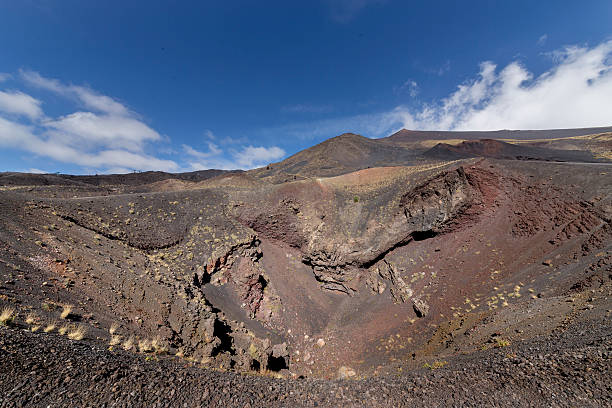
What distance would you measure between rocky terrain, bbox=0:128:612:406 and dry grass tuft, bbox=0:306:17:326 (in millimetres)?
38

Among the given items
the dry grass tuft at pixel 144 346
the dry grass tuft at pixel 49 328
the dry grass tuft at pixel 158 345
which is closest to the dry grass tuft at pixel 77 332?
the dry grass tuft at pixel 49 328

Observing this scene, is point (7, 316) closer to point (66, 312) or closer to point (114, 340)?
point (66, 312)

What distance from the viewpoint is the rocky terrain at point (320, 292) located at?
5020 mm

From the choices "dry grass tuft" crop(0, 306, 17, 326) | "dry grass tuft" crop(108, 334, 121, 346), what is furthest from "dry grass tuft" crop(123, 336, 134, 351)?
"dry grass tuft" crop(0, 306, 17, 326)

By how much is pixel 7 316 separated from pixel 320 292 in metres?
16.1

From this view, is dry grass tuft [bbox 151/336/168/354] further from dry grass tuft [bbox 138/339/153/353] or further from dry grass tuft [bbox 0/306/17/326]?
dry grass tuft [bbox 0/306/17/326]

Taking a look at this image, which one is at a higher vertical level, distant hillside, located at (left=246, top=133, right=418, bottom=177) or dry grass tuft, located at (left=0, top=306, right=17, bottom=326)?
distant hillside, located at (left=246, top=133, right=418, bottom=177)

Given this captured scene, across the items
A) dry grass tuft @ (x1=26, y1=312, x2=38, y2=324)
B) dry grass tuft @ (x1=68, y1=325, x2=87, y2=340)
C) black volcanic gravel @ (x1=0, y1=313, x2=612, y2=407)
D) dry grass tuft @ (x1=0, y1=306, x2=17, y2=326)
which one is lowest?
black volcanic gravel @ (x1=0, y1=313, x2=612, y2=407)

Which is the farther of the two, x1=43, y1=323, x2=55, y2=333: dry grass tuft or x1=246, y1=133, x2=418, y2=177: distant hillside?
x1=246, y1=133, x2=418, y2=177: distant hillside

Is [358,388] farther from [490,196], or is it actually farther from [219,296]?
[490,196]

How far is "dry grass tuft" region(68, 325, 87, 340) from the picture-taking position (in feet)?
17.7

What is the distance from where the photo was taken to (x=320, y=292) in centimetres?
1820

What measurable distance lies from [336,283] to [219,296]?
29.7 feet

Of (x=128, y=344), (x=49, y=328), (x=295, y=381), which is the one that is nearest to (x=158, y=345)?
(x=128, y=344)
